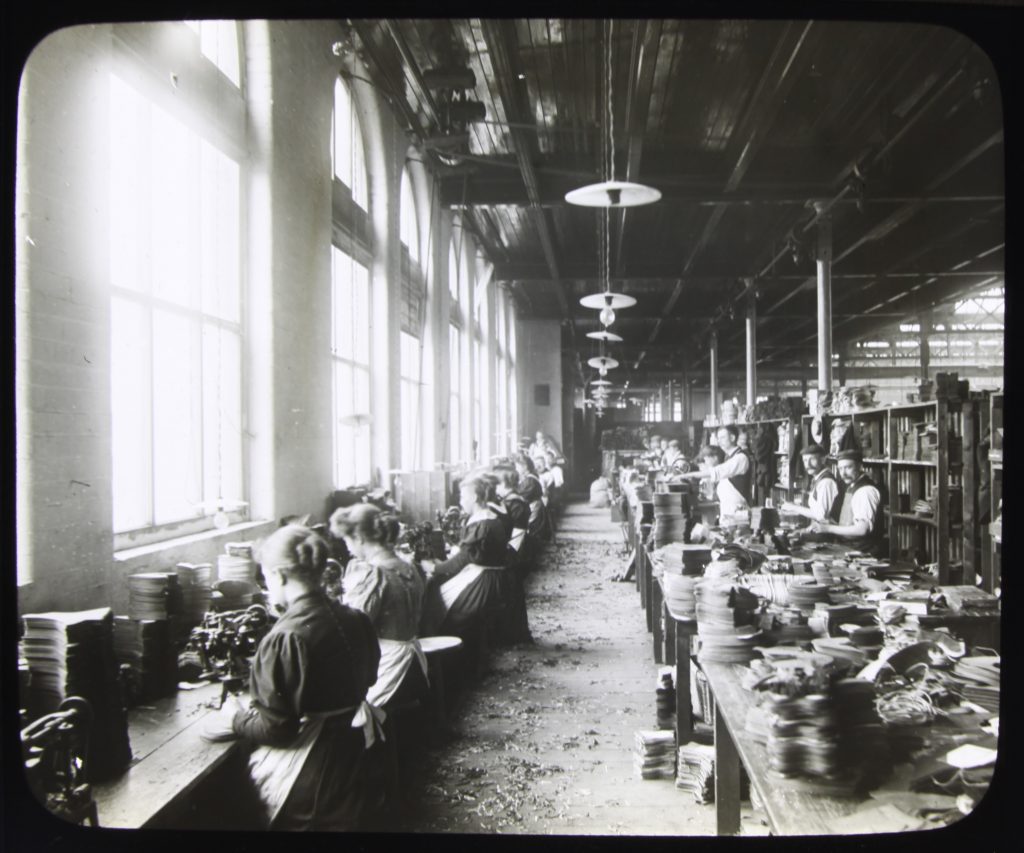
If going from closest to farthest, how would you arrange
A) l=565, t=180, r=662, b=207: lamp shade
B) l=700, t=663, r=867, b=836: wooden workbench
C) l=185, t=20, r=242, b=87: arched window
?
l=700, t=663, r=867, b=836: wooden workbench, l=565, t=180, r=662, b=207: lamp shade, l=185, t=20, r=242, b=87: arched window

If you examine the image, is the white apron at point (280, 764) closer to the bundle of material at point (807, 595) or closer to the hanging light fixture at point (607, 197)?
the bundle of material at point (807, 595)

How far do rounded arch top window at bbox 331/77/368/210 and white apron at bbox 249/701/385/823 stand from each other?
3974 millimetres

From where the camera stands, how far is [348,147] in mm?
5727

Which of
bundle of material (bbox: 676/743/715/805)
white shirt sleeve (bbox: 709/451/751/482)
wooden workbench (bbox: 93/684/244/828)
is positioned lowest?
bundle of material (bbox: 676/743/715/805)

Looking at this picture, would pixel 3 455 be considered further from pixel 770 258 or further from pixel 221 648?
pixel 770 258

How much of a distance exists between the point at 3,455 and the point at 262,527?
226 centimetres

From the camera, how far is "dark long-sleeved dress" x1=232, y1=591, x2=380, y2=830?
7.43 ft

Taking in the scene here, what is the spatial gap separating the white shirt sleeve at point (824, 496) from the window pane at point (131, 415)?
4.63 meters

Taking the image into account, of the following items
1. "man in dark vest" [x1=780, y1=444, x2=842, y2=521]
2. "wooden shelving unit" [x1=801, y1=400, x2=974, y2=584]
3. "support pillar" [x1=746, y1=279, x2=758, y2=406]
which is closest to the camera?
"wooden shelving unit" [x1=801, y1=400, x2=974, y2=584]

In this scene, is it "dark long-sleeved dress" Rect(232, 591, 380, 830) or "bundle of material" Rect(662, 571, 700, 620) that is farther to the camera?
"bundle of material" Rect(662, 571, 700, 620)

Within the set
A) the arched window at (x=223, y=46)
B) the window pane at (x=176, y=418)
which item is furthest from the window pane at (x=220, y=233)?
the arched window at (x=223, y=46)

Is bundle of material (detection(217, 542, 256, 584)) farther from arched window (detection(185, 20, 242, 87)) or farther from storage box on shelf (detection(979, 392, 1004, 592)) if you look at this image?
storage box on shelf (detection(979, 392, 1004, 592))

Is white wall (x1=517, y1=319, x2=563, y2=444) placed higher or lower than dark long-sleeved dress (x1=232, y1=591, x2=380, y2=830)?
higher

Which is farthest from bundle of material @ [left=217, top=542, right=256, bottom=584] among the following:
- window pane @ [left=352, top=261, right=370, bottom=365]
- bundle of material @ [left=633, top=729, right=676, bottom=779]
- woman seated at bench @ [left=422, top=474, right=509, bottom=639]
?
window pane @ [left=352, top=261, right=370, bottom=365]
